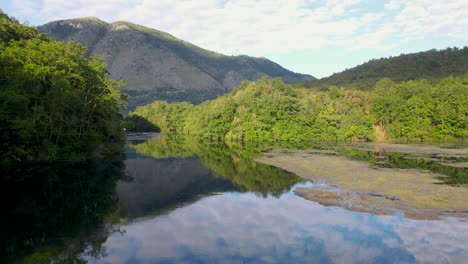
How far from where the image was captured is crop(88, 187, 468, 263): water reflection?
19266 mm

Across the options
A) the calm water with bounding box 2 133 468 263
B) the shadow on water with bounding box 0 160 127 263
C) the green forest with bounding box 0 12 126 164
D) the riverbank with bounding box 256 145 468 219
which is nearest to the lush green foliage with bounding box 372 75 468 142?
the riverbank with bounding box 256 145 468 219

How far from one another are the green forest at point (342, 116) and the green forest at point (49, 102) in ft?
144

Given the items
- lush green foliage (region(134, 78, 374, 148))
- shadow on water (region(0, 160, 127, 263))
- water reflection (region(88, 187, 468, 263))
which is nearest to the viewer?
water reflection (region(88, 187, 468, 263))

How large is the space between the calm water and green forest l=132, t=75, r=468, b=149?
65837mm

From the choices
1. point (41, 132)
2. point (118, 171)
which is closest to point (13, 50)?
point (41, 132)

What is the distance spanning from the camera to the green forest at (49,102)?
161 ft

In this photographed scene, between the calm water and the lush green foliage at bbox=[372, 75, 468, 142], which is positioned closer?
the calm water

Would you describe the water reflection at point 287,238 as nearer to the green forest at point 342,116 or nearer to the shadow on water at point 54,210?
the shadow on water at point 54,210

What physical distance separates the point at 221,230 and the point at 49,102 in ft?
131

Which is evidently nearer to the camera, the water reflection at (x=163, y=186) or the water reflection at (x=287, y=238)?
the water reflection at (x=287, y=238)

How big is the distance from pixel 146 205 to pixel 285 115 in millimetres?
86974

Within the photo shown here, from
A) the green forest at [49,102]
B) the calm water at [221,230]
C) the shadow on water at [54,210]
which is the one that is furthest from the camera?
the green forest at [49,102]

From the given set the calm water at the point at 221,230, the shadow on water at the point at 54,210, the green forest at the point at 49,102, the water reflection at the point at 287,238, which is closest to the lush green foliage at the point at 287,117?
the green forest at the point at 49,102

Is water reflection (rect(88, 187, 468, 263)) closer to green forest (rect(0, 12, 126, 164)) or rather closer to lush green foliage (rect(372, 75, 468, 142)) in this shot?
green forest (rect(0, 12, 126, 164))
